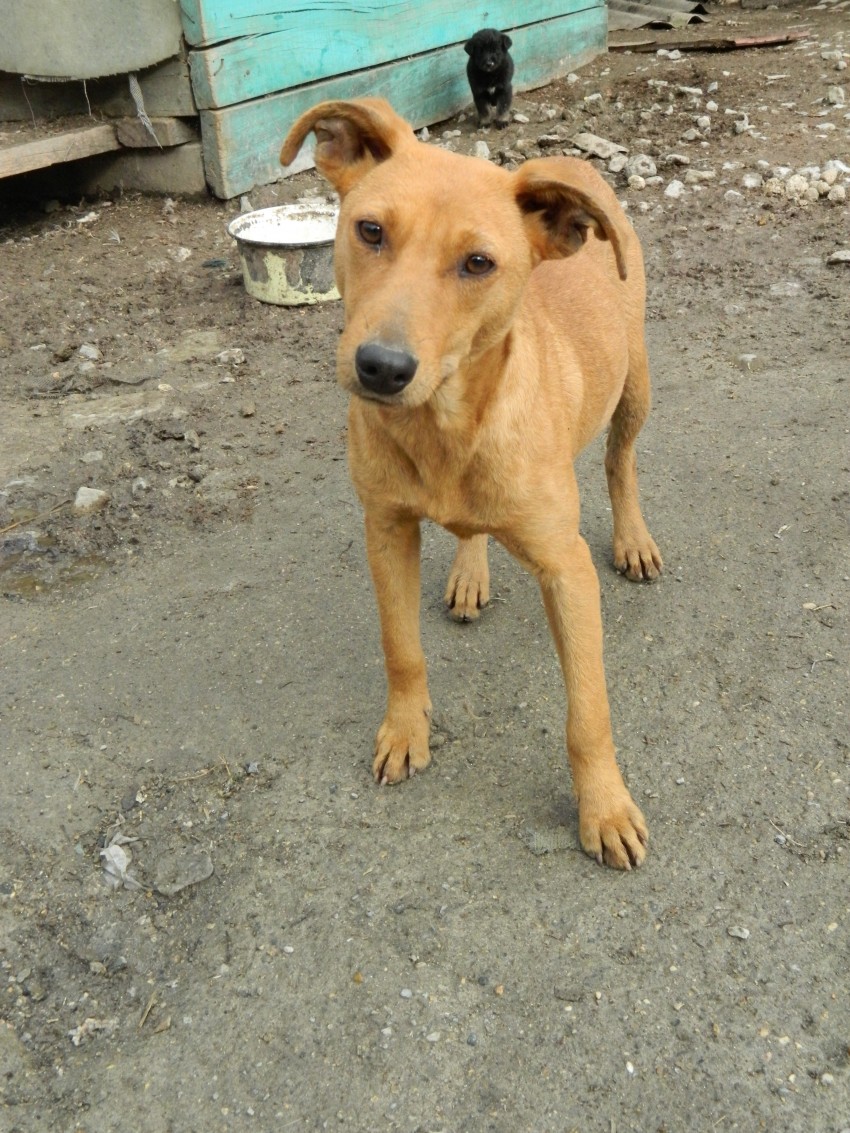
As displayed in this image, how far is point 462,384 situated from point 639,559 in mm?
1643

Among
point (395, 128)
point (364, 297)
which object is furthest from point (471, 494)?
point (395, 128)

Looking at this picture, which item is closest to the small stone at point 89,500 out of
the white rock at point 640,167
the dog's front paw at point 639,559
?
the dog's front paw at point 639,559

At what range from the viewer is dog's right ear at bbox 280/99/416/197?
2660 mm

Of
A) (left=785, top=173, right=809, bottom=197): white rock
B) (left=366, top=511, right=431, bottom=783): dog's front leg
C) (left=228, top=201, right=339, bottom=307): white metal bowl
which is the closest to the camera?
(left=366, top=511, right=431, bottom=783): dog's front leg

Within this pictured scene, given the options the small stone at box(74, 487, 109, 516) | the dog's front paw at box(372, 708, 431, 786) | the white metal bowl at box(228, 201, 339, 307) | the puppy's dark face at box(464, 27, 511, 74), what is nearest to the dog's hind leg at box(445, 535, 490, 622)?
the dog's front paw at box(372, 708, 431, 786)

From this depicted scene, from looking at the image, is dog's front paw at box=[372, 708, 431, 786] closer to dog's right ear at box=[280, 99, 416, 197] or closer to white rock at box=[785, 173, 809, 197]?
dog's right ear at box=[280, 99, 416, 197]

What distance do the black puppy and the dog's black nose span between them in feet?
23.6

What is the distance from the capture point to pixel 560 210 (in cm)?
270

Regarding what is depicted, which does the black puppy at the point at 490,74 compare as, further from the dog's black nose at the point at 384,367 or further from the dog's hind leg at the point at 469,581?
the dog's black nose at the point at 384,367

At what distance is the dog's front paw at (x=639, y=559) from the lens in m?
4.00

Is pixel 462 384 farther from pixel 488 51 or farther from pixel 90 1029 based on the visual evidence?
pixel 488 51

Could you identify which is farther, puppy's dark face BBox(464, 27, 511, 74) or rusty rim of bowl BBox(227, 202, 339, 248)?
puppy's dark face BBox(464, 27, 511, 74)

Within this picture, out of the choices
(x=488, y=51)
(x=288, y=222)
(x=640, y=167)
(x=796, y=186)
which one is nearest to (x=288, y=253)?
(x=288, y=222)

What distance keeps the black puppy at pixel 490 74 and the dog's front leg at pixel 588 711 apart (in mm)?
6877
